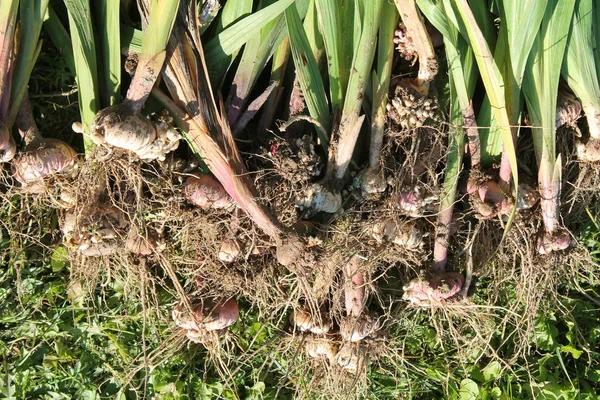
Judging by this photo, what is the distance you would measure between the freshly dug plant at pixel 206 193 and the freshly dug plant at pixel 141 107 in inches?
5.2

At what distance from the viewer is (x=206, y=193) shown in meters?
1.25

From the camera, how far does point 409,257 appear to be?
1.39 m

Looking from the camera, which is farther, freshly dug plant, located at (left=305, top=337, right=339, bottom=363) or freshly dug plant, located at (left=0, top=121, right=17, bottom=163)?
freshly dug plant, located at (left=305, top=337, right=339, bottom=363)

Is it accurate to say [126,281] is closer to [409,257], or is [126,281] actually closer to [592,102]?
[409,257]

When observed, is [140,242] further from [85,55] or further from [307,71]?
[307,71]

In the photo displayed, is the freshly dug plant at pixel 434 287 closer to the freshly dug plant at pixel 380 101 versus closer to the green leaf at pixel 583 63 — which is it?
the freshly dug plant at pixel 380 101

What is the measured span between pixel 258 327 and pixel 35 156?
808mm

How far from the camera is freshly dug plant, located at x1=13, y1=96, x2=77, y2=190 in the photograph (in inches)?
48.2

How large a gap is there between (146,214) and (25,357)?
0.66m

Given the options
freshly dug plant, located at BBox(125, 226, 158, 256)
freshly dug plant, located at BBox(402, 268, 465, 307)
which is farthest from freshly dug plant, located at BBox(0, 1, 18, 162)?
freshly dug plant, located at BBox(402, 268, 465, 307)

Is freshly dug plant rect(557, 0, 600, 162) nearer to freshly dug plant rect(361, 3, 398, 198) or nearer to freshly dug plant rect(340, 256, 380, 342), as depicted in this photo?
freshly dug plant rect(361, 3, 398, 198)

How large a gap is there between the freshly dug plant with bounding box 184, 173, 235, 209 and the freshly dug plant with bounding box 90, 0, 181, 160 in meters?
0.13

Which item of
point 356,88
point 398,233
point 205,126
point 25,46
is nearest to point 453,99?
point 356,88

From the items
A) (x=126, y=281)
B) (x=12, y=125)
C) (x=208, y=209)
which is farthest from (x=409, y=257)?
(x=12, y=125)
